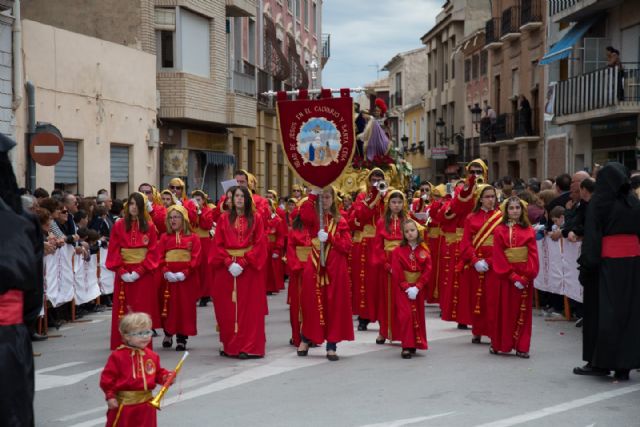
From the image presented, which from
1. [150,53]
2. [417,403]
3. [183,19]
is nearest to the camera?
[417,403]

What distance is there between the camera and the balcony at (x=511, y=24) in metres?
39.5

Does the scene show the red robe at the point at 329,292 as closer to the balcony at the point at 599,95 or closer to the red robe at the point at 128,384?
the red robe at the point at 128,384

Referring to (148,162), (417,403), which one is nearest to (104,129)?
(148,162)

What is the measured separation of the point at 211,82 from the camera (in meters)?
30.3

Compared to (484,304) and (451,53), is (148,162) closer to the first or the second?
(484,304)

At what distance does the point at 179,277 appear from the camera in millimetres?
12266

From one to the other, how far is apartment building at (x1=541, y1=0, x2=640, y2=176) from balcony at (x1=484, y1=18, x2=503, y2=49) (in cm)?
753

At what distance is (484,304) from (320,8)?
4736cm

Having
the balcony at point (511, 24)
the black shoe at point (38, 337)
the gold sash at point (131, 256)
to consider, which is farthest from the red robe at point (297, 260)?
the balcony at point (511, 24)

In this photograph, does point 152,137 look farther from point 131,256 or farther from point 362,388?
point 362,388

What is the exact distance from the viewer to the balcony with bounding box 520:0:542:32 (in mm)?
36719

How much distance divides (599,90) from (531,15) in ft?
31.9

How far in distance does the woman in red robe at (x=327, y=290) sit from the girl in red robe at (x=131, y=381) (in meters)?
4.64

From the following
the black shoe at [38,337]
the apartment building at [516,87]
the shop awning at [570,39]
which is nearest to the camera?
the black shoe at [38,337]
